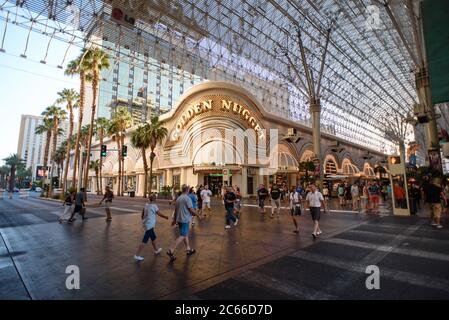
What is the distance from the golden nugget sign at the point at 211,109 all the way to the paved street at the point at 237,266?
81.0ft

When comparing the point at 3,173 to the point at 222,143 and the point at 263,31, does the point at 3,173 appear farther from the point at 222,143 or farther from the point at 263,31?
the point at 263,31

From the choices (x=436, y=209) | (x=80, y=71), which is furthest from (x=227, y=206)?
(x=80, y=71)

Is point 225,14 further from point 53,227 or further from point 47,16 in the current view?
point 53,227

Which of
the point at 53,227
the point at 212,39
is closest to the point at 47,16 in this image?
the point at 212,39

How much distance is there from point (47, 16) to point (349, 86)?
48.1 metres

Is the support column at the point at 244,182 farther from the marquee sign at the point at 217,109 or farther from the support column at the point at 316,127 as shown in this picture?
the support column at the point at 316,127

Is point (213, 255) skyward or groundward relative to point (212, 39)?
groundward

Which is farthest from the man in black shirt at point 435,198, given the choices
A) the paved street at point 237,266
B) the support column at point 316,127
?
the support column at point 316,127

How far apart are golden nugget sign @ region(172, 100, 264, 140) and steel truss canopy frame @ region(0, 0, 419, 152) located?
3.84m

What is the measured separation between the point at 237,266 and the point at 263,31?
30914mm

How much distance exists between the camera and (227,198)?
10539 mm

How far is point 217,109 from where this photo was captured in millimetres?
31781

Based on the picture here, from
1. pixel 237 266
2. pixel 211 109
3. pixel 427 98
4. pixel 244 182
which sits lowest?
pixel 237 266

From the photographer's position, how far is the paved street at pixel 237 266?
4.03 meters
